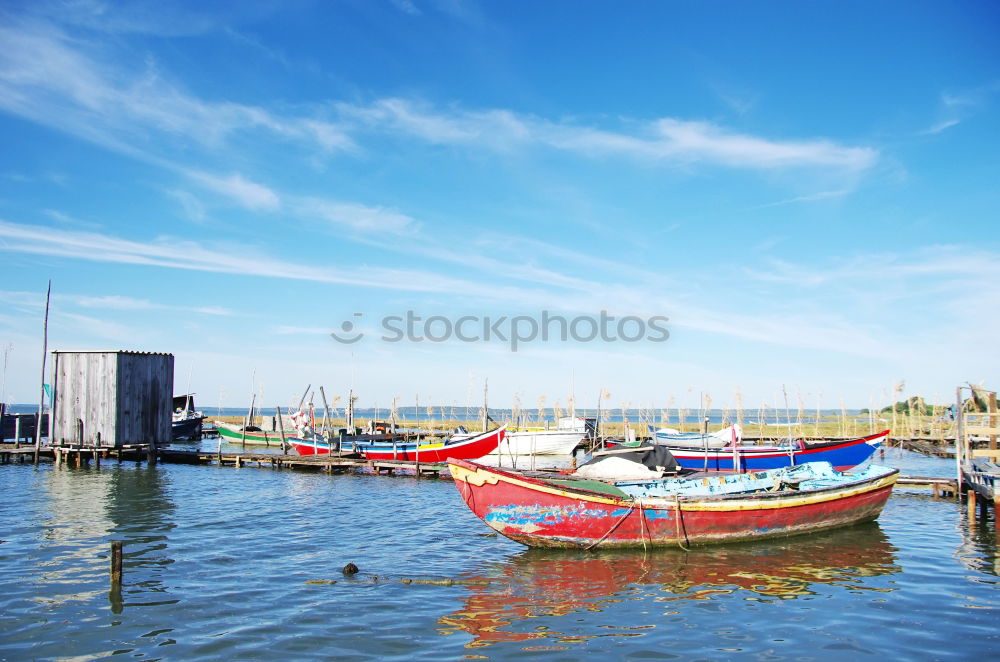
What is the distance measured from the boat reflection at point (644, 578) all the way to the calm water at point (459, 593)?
0.19ft

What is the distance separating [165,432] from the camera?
34344 millimetres

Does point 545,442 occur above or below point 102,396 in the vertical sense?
below

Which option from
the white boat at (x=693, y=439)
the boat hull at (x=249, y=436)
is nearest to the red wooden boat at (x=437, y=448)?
the white boat at (x=693, y=439)

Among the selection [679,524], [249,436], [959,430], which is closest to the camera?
[679,524]

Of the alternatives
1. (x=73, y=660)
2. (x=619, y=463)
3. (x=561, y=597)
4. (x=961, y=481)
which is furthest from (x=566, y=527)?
(x=961, y=481)

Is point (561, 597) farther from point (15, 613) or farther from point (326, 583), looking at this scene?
point (15, 613)

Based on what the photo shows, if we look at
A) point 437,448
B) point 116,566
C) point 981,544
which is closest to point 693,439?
point 437,448

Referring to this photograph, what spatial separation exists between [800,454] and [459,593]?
72.5 feet

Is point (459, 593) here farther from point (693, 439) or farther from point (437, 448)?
point (693, 439)

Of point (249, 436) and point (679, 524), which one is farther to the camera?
point (249, 436)

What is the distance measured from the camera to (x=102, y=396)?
105 feet

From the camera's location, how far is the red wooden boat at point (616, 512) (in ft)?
49.4

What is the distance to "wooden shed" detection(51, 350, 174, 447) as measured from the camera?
105 ft

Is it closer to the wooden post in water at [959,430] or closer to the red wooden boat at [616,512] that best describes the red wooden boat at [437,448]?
the red wooden boat at [616,512]
